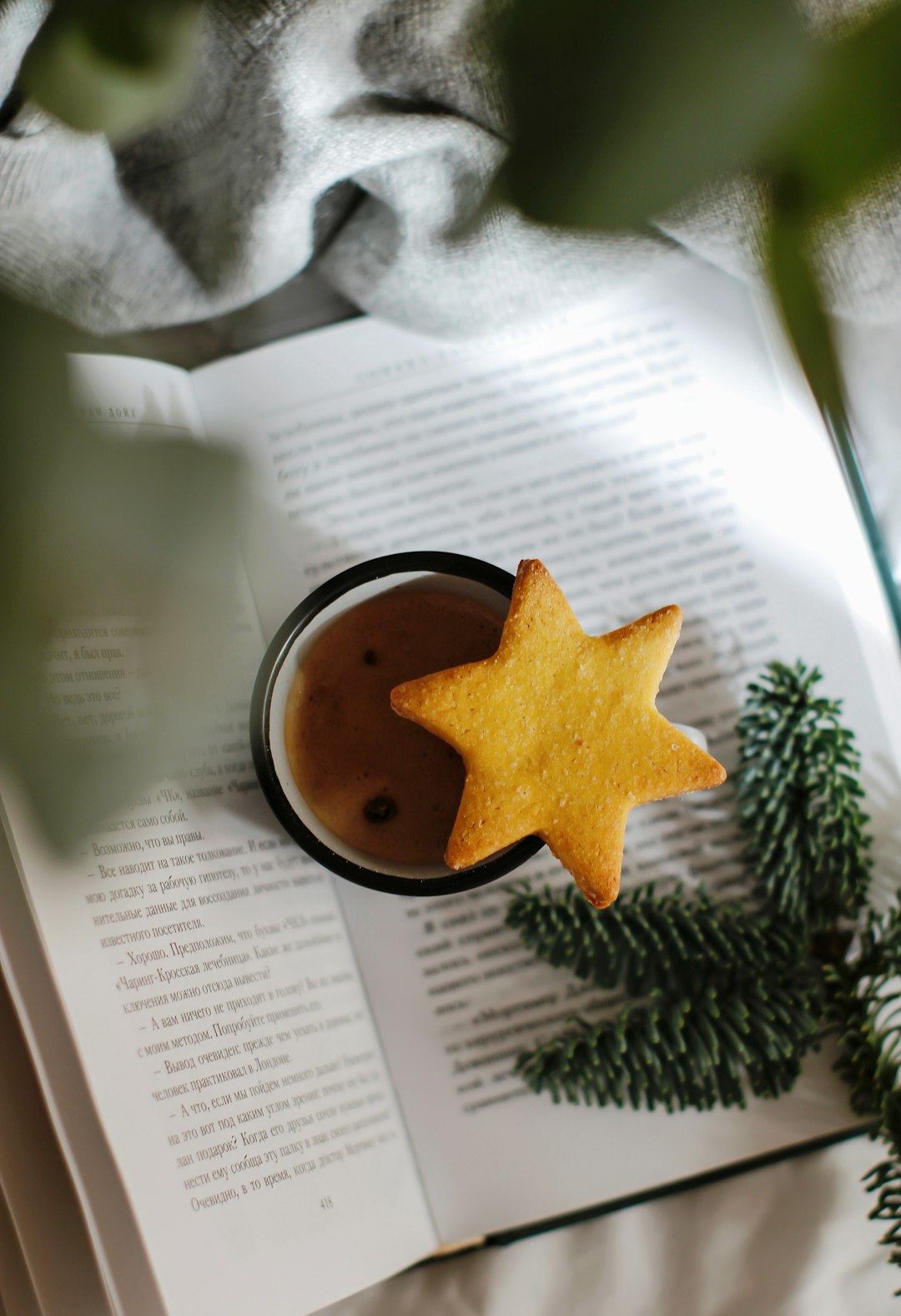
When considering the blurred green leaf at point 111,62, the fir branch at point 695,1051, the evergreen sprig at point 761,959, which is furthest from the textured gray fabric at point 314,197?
the fir branch at point 695,1051

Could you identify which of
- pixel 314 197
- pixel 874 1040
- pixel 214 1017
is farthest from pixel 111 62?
pixel 874 1040

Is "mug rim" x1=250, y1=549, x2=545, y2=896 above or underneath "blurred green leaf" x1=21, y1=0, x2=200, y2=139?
underneath

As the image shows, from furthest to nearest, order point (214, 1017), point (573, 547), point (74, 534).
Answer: point (573, 547) → point (214, 1017) → point (74, 534)

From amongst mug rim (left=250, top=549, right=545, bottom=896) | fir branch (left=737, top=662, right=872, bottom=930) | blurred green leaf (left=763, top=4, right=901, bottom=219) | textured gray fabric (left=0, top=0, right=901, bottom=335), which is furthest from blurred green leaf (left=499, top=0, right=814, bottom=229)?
fir branch (left=737, top=662, right=872, bottom=930)

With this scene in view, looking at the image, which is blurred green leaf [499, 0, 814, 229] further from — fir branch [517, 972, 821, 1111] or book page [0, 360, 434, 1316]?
fir branch [517, 972, 821, 1111]

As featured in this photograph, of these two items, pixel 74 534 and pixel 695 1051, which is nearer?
pixel 74 534

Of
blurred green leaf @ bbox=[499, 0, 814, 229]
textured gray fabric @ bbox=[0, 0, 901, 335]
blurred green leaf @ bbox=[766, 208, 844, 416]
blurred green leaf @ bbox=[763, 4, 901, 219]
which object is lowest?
blurred green leaf @ bbox=[766, 208, 844, 416]

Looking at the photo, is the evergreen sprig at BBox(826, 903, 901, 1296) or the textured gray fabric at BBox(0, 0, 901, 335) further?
the evergreen sprig at BBox(826, 903, 901, 1296)

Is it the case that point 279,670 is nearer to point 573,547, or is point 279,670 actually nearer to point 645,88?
point 573,547
